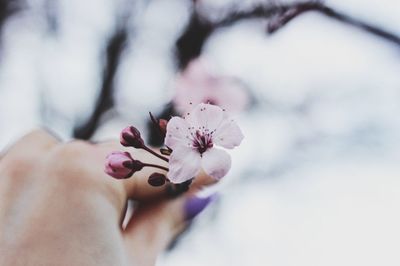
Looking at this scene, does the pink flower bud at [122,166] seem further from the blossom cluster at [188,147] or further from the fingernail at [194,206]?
the fingernail at [194,206]

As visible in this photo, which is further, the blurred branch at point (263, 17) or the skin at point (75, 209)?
the blurred branch at point (263, 17)

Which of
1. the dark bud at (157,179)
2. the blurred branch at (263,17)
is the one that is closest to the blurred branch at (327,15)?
the blurred branch at (263,17)

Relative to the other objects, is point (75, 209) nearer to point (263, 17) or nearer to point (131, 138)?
point (131, 138)

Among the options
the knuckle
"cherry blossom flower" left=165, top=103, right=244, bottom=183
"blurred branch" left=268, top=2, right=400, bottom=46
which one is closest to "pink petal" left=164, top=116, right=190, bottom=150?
"cherry blossom flower" left=165, top=103, right=244, bottom=183

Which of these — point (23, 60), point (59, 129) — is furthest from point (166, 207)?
point (23, 60)

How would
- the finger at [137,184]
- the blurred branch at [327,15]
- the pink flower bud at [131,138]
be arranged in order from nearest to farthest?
the pink flower bud at [131,138] → the finger at [137,184] → the blurred branch at [327,15]

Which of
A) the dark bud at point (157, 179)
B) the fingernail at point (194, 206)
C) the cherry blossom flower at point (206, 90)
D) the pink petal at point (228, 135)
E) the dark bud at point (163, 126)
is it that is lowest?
the fingernail at point (194, 206)
